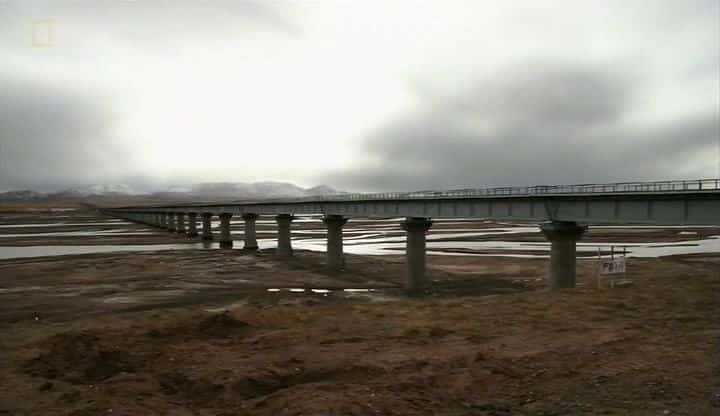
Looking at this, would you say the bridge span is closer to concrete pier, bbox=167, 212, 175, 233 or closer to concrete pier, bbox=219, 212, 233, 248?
concrete pier, bbox=219, 212, 233, 248

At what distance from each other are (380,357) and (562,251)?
21235 millimetres

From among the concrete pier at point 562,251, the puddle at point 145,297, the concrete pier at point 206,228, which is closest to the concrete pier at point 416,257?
the concrete pier at point 562,251

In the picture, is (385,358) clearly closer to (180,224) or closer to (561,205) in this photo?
(561,205)

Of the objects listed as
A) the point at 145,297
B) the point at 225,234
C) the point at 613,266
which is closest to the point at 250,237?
the point at 225,234

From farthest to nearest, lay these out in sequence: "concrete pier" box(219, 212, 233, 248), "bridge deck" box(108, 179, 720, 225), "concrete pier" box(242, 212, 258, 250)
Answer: "concrete pier" box(219, 212, 233, 248) → "concrete pier" box(242, 212, 258, 250) → "bridge deck" box(108, 179, 720, 225)

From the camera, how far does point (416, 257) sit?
40781mm

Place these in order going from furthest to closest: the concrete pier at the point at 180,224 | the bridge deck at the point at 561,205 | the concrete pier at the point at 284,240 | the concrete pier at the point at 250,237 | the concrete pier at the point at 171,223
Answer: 1. the concrete pier at the point at 171,223
2. the concrete pier at the point at 180,224
3. the concrete pier at the point at 250,237
4. the concrete pier at the point at 284,240
5. the bridge deck at the point at 561,205

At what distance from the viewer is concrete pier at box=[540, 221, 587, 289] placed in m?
31.4

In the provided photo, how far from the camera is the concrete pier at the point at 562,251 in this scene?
103 ft

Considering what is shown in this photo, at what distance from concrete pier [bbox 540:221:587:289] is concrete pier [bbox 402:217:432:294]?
11.1 m

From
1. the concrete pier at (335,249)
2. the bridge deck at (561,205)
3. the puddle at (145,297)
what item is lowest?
the puddle at (145,297)

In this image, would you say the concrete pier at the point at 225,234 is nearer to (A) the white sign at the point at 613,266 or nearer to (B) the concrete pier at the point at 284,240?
(B) the concrete pier at the point at 284,240

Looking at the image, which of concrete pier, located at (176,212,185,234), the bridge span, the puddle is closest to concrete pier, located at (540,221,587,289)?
the bridge span

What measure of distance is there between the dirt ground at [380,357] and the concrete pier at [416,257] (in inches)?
438
